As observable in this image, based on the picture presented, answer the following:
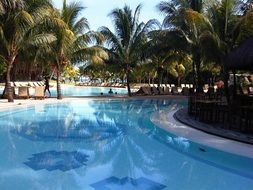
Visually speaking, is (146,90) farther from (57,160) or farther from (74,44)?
(57,160)

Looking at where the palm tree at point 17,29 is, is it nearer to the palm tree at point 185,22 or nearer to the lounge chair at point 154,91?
the palm tree at point 185,22

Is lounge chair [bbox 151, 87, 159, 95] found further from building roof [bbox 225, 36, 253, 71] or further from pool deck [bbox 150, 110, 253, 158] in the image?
building roof [bbox 225, 36, 253, 71]

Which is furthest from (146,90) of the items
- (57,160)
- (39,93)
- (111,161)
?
(57,160)

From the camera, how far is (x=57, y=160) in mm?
7566

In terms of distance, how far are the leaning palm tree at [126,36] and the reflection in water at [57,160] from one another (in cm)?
→ 1854

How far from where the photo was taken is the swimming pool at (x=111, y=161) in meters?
6.10

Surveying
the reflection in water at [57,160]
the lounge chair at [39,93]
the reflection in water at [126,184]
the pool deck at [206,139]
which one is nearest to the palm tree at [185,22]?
the lounge chair at [39,93]

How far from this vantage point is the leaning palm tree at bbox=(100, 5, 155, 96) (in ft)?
86.2

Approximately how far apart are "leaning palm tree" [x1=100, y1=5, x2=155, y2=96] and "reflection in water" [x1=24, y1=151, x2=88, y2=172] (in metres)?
18.5

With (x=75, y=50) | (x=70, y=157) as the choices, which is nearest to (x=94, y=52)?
(x=75, y=50)

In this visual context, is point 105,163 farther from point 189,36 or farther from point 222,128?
point 189,36

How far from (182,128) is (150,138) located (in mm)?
1171

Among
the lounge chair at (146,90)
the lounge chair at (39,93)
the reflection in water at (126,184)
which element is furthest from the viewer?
the lounge chair at (146,90)

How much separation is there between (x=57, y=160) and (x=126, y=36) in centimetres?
1969
